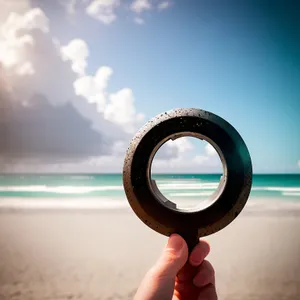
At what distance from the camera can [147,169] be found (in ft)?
6.44

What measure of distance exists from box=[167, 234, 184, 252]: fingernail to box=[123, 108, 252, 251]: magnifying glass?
0.16 feet

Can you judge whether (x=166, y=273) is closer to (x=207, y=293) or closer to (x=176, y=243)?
(x=176, y=243)

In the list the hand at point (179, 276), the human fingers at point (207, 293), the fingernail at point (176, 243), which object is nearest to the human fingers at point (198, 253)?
the hand at point (179, 276)

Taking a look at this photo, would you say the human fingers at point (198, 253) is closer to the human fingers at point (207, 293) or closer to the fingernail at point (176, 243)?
the fingernail at point (176, 243)

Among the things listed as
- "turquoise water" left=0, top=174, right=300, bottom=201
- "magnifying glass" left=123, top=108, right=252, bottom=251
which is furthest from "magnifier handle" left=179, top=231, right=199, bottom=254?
"turquoise water" left=0, top=174, right=300, bottom=201

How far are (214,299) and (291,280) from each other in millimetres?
4510

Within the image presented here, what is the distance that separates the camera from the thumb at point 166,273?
172 cm

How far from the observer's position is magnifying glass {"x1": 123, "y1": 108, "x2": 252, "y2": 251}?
1.92 metres

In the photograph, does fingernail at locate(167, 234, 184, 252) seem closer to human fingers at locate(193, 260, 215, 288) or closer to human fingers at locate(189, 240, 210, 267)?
human fingers at locate(189, 240, 210, 267)

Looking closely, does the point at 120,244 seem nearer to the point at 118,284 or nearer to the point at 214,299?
the point at 118,284

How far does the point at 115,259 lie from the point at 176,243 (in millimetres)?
5164

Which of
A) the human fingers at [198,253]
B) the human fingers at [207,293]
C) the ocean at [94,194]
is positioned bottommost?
the ocean at [94,194]

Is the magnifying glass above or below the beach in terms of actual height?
above

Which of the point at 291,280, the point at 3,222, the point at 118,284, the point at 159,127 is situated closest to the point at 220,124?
the point at 159,127
